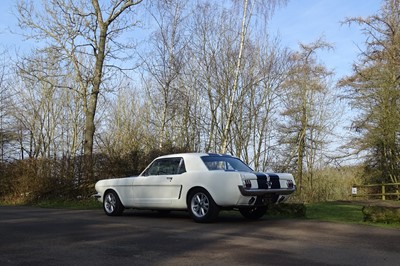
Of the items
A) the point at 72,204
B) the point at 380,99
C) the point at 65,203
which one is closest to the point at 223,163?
the point at 72,204

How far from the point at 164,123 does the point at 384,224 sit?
16461mm

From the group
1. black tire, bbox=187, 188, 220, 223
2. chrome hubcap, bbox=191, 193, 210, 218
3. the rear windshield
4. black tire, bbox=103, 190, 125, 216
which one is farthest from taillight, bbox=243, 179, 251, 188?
black tire, bbox=103, 190, 125, 216

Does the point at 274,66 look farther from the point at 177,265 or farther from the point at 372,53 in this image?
the point at 177,265

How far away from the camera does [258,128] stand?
30.3m

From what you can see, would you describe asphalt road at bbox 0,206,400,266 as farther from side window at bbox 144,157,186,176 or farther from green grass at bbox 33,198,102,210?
green grass at bbox 33,198,102,210

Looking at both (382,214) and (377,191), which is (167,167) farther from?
(377,191)

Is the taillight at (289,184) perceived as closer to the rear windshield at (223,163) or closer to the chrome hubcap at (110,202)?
the rear windshield at (223,163)

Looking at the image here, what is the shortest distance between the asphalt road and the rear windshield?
4.43 feet

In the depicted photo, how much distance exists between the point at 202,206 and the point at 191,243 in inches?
115

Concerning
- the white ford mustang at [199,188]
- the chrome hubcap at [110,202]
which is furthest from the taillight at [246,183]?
the chrome hubcap at [110,202]

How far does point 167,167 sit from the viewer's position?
11492 mm

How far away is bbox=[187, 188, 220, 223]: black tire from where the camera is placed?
10141 millimetres

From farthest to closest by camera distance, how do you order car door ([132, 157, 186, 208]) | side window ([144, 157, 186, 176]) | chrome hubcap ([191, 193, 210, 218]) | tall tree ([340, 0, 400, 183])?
tall tree ([340, 0, 400, 183]) → side window ([144, 157, 186, 176]) → car door ([132, 157, 186, 208]) → chrome hubcap ([191, 193, 210, 218])

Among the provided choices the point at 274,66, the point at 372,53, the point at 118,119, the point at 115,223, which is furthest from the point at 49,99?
the point at 115,223
